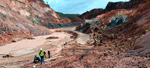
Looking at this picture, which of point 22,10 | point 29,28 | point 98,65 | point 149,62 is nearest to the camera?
point 149,62

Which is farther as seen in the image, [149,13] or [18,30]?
[18,30]

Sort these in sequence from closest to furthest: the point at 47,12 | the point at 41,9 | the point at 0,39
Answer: the point at 0,39
the point at 41,9
the point at 47,12

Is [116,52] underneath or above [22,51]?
underneath

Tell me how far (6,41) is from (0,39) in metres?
0.84

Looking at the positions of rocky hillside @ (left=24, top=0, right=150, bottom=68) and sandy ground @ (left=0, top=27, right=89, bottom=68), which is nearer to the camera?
rocky hillside @ (left=24, top=0, right=150, bottom=68)

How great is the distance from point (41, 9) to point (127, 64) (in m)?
57.4

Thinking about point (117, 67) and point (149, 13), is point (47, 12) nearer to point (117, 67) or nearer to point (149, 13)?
point (149, 13)

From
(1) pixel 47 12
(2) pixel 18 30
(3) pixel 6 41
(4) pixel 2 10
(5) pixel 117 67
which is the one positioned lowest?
(5) pixel 117 67

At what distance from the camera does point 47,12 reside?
204ft

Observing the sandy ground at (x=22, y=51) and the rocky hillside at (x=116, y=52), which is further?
the sandy ground at (x=22, y=51)

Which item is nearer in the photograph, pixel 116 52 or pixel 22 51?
Result: pixel 116 52

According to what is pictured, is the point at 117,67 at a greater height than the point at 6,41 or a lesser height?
lesser

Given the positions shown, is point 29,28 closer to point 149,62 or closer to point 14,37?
point 14,37

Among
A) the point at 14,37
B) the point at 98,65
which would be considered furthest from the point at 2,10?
the point at 98,65
